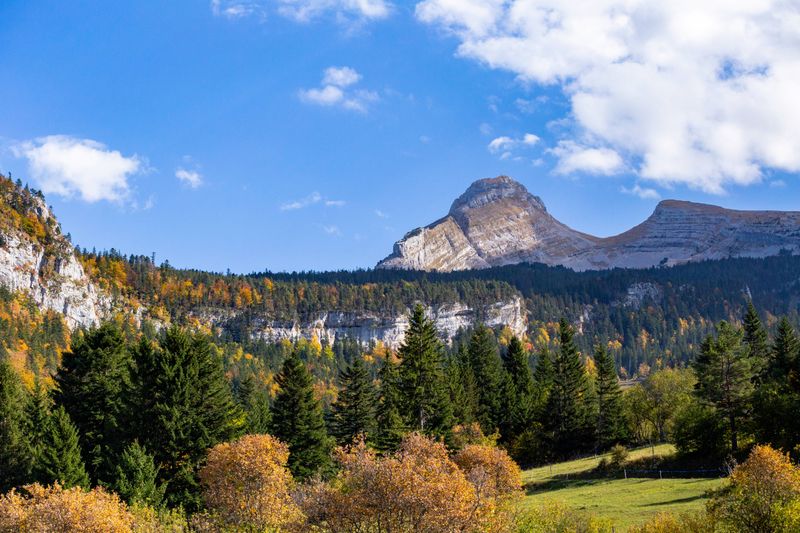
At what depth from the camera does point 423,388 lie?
214 feet

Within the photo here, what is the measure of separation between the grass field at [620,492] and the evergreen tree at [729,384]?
8.02 meters

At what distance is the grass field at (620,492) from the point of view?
44.7m

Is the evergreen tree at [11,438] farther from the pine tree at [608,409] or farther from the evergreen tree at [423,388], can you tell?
the pine tree at [608,409]

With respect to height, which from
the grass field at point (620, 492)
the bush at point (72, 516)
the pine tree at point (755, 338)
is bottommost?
the grass field at point (620, 492)

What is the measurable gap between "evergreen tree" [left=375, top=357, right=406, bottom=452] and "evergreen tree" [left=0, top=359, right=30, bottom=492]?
28373 mm

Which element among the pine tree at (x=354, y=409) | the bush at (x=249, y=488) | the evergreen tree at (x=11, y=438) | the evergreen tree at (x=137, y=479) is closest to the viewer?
the bush at (x=249, y=488)

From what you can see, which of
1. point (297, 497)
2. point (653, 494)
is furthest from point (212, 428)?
point (653, 494)

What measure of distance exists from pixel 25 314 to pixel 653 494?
199 meters

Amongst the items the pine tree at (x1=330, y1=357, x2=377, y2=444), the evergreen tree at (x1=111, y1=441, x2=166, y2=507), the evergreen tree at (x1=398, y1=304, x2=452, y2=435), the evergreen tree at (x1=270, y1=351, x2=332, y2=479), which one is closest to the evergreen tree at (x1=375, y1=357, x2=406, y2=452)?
the evergreen tree at (x1=398, y1=304, x2=452, y2=435)

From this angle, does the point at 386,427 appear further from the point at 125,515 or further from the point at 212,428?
the point at 125,515

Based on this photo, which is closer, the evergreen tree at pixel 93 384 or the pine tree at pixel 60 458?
the pine tree at pixel 60 458

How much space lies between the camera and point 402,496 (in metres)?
23.9

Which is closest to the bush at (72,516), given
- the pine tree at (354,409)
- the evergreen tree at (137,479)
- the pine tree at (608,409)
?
the evergreen tree at (137,479)

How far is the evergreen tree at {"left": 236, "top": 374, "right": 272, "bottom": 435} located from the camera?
6494cm
